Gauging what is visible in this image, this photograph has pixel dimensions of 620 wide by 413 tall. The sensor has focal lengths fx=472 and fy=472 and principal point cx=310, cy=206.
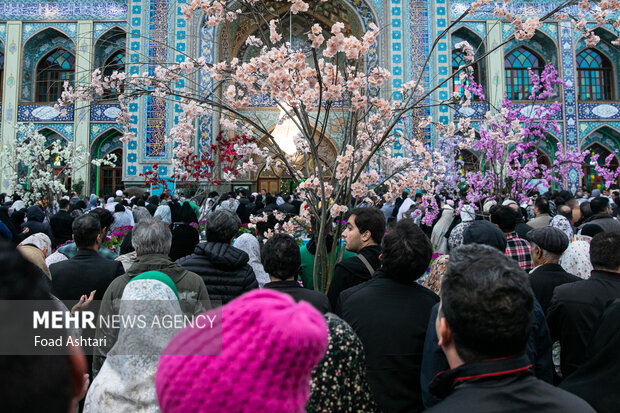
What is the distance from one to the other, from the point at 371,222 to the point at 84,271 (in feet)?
5.87

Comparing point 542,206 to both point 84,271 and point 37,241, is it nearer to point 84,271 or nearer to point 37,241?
point 84,271

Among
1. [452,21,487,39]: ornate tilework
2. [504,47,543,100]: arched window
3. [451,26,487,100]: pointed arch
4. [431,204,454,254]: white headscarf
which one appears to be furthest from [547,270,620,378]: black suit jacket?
[504,47,543,100]: arched window

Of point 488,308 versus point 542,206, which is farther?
point 542,206

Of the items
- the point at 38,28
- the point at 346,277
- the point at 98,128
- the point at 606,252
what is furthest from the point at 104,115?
the point at 606,252

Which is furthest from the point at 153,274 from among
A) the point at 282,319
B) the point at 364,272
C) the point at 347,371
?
the point at 282,319

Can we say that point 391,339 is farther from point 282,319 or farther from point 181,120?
point 181,120

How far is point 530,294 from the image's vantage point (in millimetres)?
1270

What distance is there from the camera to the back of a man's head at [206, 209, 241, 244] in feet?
10.1

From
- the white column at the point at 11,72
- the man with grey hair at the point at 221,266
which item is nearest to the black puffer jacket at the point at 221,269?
the man with grey hair at the point at 221,266

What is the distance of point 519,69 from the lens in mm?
18859

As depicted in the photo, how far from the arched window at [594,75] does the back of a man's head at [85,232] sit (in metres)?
20.7

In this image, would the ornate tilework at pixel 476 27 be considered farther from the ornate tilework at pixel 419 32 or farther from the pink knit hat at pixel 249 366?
the pink knit hat at pixel 249 366

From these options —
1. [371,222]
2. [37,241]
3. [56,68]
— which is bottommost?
[37,241]

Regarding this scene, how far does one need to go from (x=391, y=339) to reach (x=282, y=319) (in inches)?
51.1
